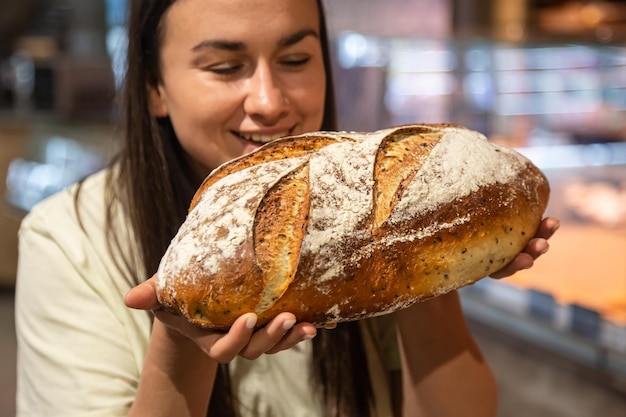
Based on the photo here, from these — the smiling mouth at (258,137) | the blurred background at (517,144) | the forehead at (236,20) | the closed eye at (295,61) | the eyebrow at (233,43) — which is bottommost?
the blurred background at (517,144)

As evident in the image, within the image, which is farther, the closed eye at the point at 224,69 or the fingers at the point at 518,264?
the closed eye at the point at 224,69

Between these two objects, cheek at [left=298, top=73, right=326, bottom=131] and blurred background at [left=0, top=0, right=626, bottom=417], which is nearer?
cheek at [left=298, top=73, right=326, bottom=131]

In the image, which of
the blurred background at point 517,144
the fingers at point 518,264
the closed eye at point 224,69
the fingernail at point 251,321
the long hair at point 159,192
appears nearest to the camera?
the fingernail at point 251,321

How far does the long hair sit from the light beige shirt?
41mm

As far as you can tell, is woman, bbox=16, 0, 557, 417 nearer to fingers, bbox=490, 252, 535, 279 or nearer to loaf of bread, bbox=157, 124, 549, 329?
fingers, bbox=490, 252, 535, 279

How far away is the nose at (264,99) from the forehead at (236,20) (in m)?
0.06

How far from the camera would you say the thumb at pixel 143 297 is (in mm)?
1063

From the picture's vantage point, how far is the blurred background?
2264mm

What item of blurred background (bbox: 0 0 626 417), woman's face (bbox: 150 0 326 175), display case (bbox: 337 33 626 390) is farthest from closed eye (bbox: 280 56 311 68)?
display case (bbox: 337 33 626 390)

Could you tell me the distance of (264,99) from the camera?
4.32 ft

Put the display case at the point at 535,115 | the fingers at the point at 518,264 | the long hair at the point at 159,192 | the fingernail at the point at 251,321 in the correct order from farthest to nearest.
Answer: the display case at the point at 535,115 < the long hair at the point at 159,192 < the fingers at the point at 518,264 < the fingernail at the point at 251,321

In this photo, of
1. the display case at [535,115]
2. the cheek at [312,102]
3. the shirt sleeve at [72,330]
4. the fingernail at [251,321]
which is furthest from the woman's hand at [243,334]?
the display case at [535,115]

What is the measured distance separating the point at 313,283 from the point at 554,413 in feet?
4.76

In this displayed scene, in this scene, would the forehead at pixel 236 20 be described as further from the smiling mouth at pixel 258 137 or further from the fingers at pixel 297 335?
the fingers at pixel 297 335
